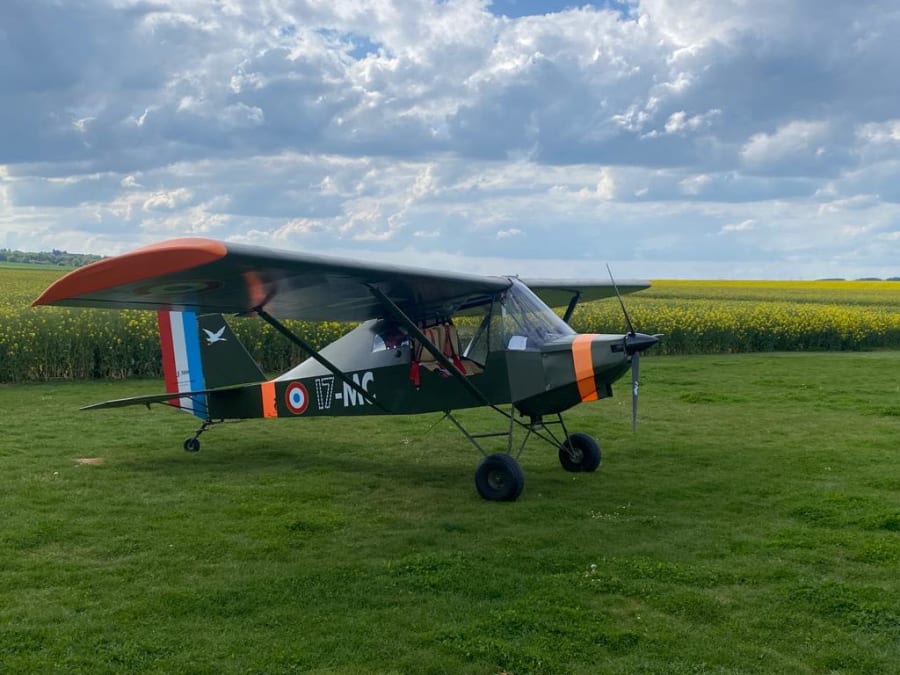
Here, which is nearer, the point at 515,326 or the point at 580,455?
the point at 515,326

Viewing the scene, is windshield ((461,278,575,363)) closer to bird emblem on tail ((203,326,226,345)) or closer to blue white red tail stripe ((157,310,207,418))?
bird emblem on tail ((203,326,226,345))

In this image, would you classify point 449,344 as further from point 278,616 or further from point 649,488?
point 278,616

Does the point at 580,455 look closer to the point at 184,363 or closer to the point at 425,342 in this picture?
the point at 425,342

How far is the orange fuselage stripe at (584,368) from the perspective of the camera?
8586 mm

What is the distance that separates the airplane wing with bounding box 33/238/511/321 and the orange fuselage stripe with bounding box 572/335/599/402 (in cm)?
122

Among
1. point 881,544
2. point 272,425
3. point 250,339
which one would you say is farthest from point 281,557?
point 250,339

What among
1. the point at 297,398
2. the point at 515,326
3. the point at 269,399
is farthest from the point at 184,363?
the point at 515,326

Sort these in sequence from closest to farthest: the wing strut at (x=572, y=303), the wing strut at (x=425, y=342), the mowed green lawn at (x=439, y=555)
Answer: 1. the mowed green lawn at (x=439, y=555)
2. the wing strut at (x=425, y=342)
3. the wing strut at (x=572, y=303)

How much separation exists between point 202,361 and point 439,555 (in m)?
6.37

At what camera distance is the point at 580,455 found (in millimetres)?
10352

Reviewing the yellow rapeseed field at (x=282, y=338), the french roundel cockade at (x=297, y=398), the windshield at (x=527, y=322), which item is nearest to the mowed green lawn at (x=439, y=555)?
the french roundel cockade at (x=297, y=398)

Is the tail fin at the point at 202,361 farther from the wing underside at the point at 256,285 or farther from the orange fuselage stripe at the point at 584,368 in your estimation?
the orange fuselage stripe at the point at 584,368

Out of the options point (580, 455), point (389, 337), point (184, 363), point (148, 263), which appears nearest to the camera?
point (148, 263)

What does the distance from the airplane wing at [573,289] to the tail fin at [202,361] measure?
4266 millimetres
